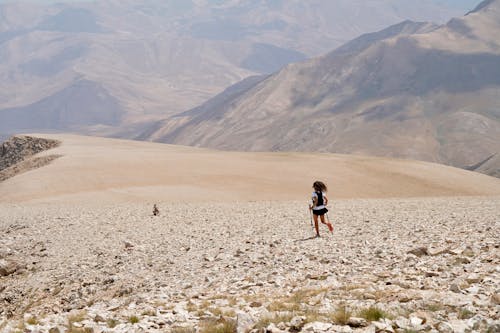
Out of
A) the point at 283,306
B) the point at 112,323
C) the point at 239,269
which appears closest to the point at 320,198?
the point at 239,269

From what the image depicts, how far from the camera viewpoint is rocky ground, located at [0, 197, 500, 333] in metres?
8.89

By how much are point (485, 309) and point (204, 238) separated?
1288cm

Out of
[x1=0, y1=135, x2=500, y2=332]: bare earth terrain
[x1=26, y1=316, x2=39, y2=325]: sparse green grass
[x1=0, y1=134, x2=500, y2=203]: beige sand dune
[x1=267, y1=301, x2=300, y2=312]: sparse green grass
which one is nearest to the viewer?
[x1=0, y1=135, x2=500, y2=332]: bare earth terrain

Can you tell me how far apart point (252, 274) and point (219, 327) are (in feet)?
15.8

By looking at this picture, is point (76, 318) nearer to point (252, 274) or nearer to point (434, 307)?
point (252, 274)

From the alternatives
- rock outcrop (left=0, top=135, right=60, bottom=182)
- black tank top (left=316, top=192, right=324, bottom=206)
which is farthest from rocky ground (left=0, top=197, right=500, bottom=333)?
rock outcrop (left=0, top=135, right=60, bottom=182)

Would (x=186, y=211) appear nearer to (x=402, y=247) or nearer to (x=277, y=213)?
(x=277, y=213)

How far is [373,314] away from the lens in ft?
28.2

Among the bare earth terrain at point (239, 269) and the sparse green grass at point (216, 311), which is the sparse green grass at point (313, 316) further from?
the sparse green grass at point (216, 311)

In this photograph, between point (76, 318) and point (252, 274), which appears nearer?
point (76, 318)

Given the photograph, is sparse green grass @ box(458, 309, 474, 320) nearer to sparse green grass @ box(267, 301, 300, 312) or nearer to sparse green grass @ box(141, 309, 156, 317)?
sparse green grass @ box(267, 301, 300, 312)

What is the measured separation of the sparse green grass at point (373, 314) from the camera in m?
8.52

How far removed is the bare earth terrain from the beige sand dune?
4932mm

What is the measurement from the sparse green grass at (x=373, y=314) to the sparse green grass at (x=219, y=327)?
7.08 ft
